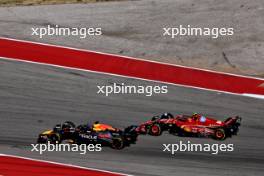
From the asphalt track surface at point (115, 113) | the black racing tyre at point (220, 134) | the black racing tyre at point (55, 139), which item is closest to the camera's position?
the asphalt track surface at point (115, 113)

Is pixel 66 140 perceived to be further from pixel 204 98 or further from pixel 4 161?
pixel 204 98

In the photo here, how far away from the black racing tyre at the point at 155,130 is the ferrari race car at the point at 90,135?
43 cm

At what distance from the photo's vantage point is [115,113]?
21922 mm

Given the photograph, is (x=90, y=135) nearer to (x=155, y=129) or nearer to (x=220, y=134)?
(x=155, y=129)

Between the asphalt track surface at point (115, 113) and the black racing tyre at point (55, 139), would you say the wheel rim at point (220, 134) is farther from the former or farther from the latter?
the black racing tyre at point (55, 139)

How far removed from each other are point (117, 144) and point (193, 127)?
2.01 m

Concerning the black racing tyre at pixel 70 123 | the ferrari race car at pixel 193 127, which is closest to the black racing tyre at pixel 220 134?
the ferrari race car at pixel 193 127

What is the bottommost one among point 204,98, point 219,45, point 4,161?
point 4,161

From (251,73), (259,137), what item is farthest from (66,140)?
(251,73)

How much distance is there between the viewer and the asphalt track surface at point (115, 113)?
1998cm

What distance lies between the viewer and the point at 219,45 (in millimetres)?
26359

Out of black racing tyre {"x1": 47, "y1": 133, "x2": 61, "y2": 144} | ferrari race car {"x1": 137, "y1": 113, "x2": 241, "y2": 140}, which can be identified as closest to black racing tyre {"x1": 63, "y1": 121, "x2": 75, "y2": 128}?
black racing tyre {"x1": 47, "y1": 133, "x2": 61, "y2": 144}

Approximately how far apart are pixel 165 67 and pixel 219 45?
257cm

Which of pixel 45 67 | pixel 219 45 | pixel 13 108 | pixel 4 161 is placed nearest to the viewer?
pixel 4 161
